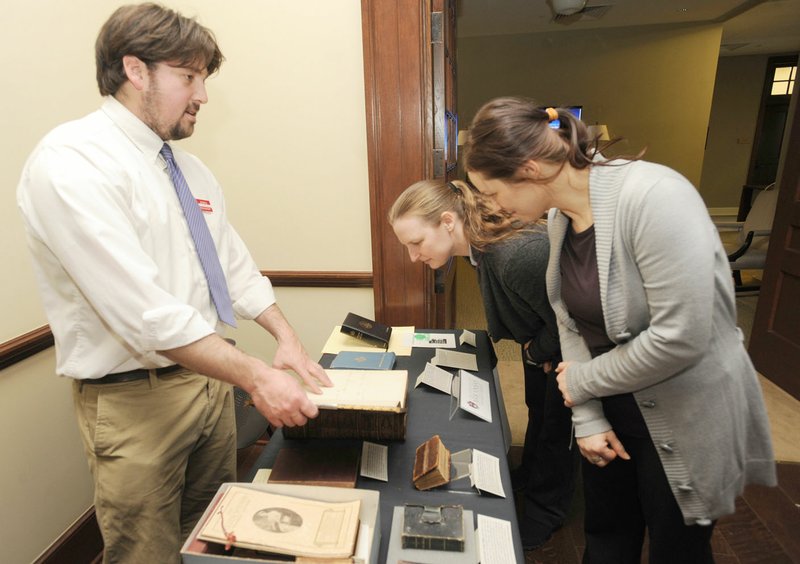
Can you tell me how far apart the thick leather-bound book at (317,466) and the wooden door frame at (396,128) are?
1100mm

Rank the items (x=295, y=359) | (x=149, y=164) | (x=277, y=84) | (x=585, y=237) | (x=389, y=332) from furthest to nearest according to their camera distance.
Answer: (x=277, y=84) → (x=389, y=332) → (x=295, y=359) → (x=149, y=164) → (x=585, y=237)

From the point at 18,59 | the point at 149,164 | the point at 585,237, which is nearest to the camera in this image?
the point at 585,237

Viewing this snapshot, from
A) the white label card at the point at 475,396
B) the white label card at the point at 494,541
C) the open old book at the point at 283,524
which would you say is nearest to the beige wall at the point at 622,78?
the white label card at the point at 475,396

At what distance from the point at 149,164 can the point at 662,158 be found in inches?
290

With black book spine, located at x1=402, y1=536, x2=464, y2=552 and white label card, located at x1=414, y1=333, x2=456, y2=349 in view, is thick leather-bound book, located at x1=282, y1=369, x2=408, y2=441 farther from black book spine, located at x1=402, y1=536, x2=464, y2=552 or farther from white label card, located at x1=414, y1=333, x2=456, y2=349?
white label card, located at x1=414, y1=333, x2=456, y2=349

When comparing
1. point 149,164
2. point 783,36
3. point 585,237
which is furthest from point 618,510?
point 783,36

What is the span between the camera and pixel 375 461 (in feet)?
3.58

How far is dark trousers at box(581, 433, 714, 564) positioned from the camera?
3.37 feet

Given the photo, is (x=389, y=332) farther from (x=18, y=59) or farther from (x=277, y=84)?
(x=18, y=59)

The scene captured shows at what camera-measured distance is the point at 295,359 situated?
4.21ft

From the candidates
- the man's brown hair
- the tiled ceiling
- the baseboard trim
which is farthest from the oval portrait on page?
the tiled ceiling

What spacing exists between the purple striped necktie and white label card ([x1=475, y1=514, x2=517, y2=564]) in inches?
31.8

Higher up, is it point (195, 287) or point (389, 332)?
point (195, 287)

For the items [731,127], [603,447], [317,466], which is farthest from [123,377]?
[731,127]
